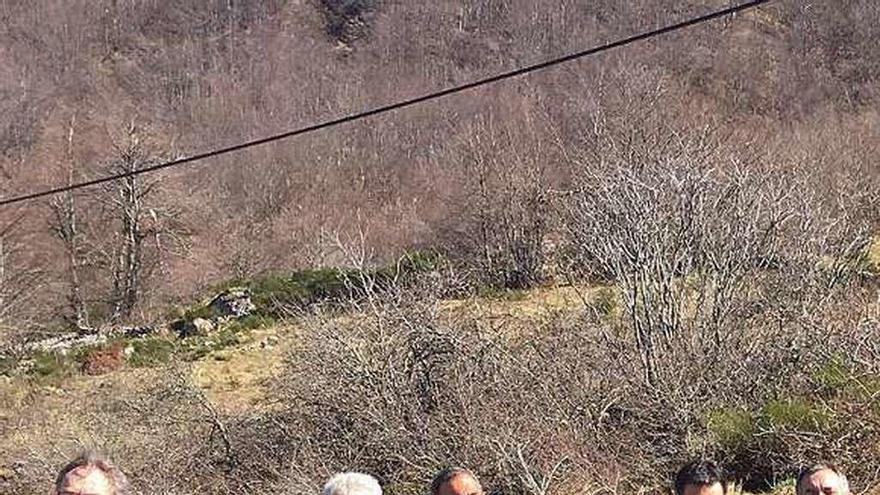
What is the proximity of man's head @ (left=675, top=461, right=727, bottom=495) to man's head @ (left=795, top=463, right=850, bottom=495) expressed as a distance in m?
0.39

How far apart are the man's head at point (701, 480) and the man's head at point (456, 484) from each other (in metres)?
0.99

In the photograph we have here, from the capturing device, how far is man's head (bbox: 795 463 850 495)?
5387mm

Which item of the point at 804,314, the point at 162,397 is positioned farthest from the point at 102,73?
the point at 804,314

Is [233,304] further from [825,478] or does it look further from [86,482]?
[86,482]

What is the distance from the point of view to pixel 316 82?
69312 millimetres

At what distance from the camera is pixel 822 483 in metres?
5.40

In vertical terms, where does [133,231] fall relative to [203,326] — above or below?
below

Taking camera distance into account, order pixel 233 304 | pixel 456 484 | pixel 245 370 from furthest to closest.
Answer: pixel 233 304 → pixel 245 370 → pixel 456 484

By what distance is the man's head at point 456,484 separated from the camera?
5250mm

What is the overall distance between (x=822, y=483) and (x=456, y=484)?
1752 millimetres

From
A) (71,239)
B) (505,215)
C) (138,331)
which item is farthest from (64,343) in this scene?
(505,215)

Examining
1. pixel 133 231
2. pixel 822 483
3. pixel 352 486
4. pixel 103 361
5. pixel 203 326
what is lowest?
pixel 133 231

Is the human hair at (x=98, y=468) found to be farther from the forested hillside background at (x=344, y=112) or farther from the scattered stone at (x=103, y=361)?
the scattered stone at (x=103, y=361)

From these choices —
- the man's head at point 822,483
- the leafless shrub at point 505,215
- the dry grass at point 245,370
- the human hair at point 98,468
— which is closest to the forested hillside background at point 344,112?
the leafless shrub at point 505,215
